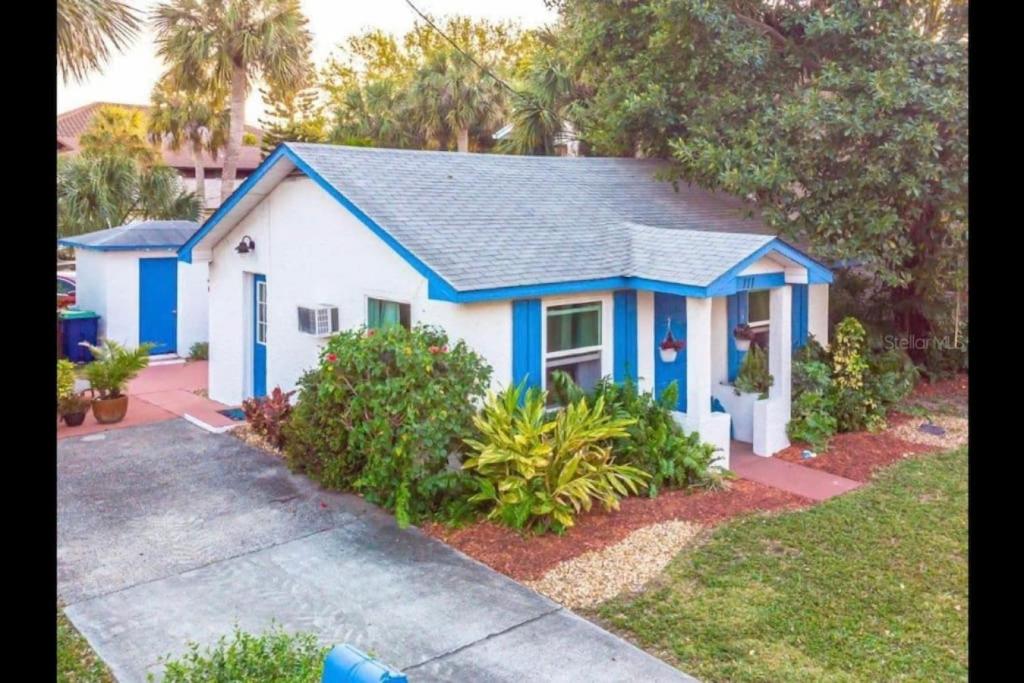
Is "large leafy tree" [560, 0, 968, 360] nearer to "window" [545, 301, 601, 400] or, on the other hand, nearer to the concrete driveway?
"window" [545, 301, 601, 400]

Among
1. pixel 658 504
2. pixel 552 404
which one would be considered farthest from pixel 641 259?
pixel 658 504

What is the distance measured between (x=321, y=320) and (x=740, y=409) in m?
5.43

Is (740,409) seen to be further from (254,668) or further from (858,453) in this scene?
(254,668)

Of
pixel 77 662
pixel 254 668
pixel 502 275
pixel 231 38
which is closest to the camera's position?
pixel 254 668

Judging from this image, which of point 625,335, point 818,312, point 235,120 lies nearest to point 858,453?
point 818,312

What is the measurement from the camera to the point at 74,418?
11781mm

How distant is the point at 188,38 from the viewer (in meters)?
26.0

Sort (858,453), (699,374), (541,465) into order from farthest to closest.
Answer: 1. (858,453)
2. (699,374)
3. (541,465)

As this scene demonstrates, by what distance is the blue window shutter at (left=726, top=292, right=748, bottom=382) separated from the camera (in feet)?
38.4

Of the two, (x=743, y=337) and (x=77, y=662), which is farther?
(x=743, y=337)

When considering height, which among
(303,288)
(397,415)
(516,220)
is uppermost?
(516,220)
